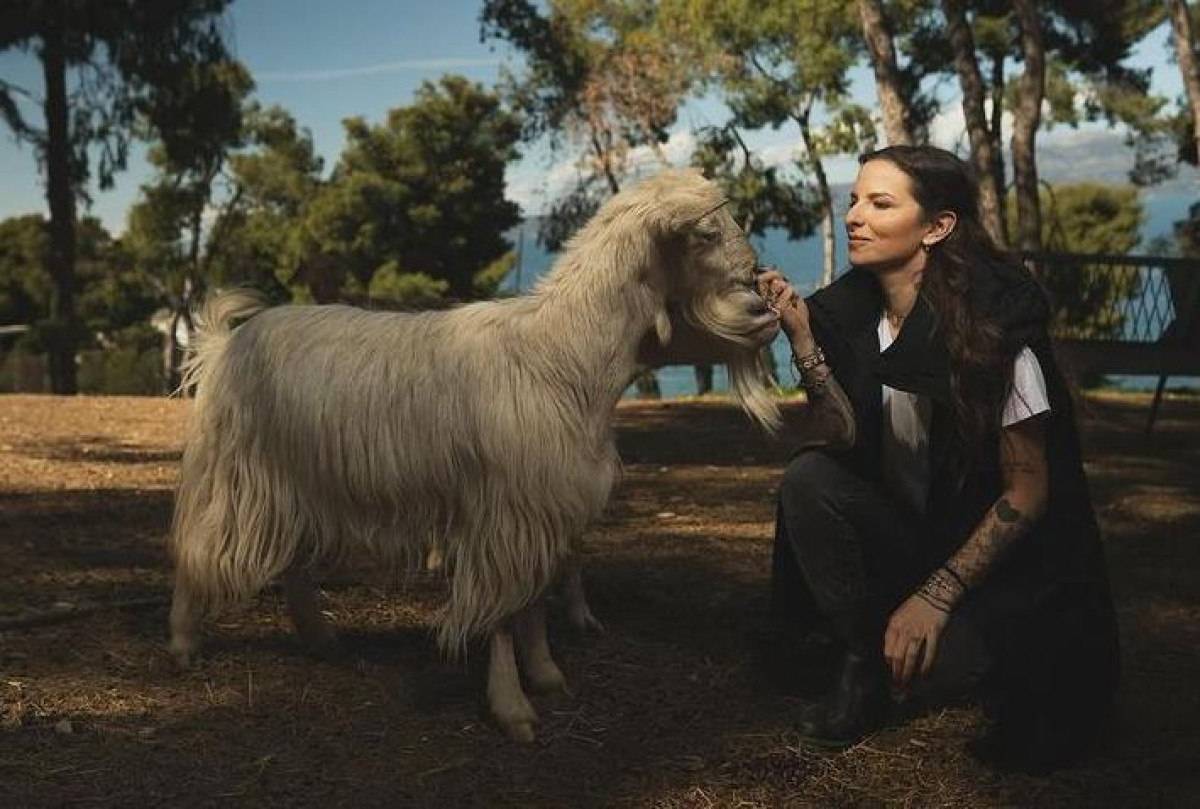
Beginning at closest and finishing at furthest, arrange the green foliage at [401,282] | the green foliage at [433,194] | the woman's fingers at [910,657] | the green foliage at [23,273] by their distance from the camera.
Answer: the woman's fingers at [910,657] → the green foliage at [401,282] → the green foliage at [433,194] → the green foliage at [23,273]

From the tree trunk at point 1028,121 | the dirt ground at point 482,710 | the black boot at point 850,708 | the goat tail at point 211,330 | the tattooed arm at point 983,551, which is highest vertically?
the tree trunk at point 1028,121

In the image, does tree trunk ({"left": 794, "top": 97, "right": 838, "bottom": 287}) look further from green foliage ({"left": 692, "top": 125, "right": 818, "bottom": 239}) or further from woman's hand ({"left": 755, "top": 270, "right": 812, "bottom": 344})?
woman's hand ({"left": 755, "top": 270, "right": 812, "bottom": 344})

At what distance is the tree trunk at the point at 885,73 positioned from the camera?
1214 centimetres

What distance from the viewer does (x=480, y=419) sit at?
3621mm

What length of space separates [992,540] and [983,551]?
36mm

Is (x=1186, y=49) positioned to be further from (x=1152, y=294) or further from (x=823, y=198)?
(x=823, y=198)

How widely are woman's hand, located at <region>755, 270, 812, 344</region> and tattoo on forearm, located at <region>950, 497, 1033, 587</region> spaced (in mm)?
734

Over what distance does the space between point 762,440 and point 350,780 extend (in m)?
7.54

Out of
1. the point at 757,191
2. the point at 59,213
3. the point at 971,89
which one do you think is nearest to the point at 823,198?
the point at 757,191

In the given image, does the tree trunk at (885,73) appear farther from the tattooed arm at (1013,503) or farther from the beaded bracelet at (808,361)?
the tattooed arm at (1013,503)

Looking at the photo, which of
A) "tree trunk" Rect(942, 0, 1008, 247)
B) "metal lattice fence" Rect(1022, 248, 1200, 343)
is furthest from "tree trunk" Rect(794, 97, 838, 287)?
"metal lattice fence" Rect(1022, 248, 1200, 343)

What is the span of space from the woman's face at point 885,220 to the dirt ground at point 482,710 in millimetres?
687

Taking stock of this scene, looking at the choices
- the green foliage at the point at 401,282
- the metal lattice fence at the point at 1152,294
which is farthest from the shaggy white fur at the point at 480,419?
the green foliage at the point at 401,282

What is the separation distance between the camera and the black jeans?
12.1 ft
